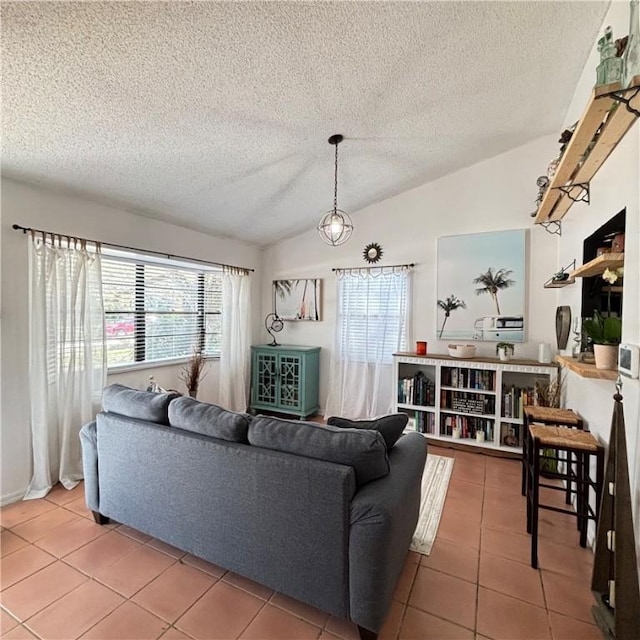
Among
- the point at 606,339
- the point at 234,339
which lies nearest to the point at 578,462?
the point at 606,339

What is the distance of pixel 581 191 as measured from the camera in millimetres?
2416

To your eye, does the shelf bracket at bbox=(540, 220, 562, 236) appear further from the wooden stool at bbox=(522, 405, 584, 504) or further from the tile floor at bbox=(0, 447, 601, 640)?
the tile floor at bbox=(0, 447, 601, 640)

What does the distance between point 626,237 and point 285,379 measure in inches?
140

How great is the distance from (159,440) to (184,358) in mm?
2296

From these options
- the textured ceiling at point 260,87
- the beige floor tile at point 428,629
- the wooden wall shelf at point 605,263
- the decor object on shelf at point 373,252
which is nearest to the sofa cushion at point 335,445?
the beige floor tile at point 428,629

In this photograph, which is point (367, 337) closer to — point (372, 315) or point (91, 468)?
point (372, 315)

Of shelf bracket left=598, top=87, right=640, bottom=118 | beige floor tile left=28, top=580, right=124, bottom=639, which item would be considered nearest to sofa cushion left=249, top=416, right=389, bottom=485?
beige floor tile left=28, top=580, right=124, bottom=639

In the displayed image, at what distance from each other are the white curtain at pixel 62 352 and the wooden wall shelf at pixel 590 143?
3394mm

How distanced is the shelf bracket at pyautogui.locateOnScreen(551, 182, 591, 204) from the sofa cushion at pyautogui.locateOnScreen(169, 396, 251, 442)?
2.59 meters

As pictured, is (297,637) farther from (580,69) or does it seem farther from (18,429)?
(580,69)

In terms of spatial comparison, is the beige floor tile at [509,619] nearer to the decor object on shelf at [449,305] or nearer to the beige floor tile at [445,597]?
the beige floor tile at [445,597]

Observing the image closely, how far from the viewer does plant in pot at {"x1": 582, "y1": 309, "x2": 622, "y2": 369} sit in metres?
1.64

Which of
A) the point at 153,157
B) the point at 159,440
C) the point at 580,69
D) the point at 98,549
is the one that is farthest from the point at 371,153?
the point at 98,549

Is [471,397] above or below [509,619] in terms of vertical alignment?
above
